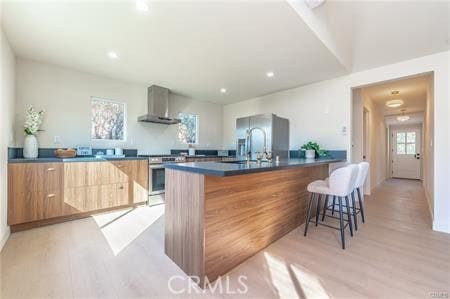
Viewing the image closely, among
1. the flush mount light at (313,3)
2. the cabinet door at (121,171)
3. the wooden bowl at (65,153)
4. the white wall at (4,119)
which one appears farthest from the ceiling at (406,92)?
the white wall at (4,119)

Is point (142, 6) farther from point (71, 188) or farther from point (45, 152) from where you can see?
point (45, 152)

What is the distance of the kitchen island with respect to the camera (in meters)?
1.49

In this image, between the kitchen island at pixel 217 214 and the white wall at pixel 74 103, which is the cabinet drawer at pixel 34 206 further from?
the kitchen island at pixel 217 214

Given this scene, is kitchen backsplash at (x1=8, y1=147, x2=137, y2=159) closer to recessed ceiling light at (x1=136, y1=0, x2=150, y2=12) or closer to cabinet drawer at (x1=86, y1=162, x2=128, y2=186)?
cabinet drawer at (x1=86, y1=162, x2=128, y2=186)

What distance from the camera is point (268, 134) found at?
3.73 meters

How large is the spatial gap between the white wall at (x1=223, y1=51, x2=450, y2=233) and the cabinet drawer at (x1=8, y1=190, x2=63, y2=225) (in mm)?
4032

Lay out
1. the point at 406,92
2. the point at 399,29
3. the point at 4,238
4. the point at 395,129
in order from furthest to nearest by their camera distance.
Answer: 1. the point at 395,129
2. the point at 406,92
3. the point at 399,29
4. the point at 4,238

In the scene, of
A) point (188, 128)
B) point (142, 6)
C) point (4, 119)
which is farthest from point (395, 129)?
point (4, 119)

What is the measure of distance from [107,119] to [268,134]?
118 inches

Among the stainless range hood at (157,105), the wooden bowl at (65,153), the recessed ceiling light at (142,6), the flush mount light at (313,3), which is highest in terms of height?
the flush mount light at (313,3)

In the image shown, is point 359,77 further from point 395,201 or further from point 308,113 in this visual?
point 395,201

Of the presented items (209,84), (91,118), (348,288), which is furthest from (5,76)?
(348,288)

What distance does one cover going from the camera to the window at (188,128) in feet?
15.8

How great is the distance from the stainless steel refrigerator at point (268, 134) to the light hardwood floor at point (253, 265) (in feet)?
5.35
